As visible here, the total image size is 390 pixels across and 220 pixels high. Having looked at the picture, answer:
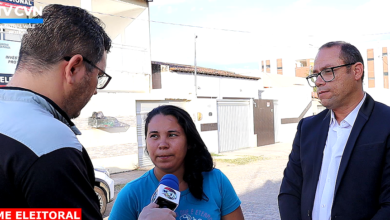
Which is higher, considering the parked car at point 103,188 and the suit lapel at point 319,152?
the suit lapel at point 319,152

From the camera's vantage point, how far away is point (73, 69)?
4.45 feet

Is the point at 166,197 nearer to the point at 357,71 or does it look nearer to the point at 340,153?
the point at 340,153

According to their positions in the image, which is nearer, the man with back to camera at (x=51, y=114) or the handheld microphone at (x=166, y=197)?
the man with back to camera at (x=51, y=114)

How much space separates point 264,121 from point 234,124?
117 inches

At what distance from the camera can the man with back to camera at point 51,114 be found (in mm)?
1038

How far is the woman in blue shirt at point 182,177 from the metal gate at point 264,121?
734 inches

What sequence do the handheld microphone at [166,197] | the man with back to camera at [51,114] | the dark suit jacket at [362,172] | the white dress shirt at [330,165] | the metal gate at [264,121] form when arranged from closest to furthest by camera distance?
the man with back to camera at [51,114] < the handheld microphone at [166,197] < the dark suit jacket at [362,172] < the white dress shirt at [330,165] < the metal gate at [264,121]

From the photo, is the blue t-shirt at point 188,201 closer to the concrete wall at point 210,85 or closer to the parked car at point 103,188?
the parked car at point 103,188

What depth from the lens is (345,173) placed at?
2.19 metres

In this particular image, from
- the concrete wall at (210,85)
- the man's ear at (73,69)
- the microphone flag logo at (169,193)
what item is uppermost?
the concrete wall at (210,85)

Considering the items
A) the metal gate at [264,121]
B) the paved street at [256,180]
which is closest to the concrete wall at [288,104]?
the metal gate at [264,121]

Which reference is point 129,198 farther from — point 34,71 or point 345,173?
point 345,173

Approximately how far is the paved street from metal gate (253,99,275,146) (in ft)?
9.92

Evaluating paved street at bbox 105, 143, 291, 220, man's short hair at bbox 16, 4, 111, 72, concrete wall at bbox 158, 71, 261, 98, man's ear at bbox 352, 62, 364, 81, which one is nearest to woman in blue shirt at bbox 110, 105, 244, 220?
man's short hair at bbox 16, 4, 111, 72
